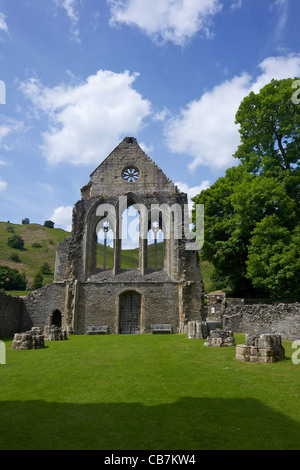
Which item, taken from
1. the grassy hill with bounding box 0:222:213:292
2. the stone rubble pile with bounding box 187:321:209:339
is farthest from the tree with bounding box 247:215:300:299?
the grassy hill with bounding box 0:222:213:292

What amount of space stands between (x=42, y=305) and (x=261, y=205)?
51.1ft

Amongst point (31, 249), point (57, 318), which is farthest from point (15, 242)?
point (57, 318)

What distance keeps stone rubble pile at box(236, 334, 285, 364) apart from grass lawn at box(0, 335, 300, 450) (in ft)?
1.30

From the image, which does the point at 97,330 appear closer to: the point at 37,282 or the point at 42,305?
the point at 42,305

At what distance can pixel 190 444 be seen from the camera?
4086mm

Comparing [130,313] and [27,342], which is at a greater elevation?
[130,313]

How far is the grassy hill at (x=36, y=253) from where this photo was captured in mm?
67062

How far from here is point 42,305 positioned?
2270cm

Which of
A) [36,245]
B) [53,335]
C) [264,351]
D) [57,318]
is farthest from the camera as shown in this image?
[36,245]

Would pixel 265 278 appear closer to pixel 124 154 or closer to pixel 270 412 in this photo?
pixel 124 154

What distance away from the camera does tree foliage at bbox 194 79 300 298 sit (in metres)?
19.1

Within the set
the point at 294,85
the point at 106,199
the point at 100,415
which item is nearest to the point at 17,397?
the point at 100,415

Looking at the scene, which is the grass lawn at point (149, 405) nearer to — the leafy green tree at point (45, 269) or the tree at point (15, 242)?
the leafy green tree at point (45, 269)

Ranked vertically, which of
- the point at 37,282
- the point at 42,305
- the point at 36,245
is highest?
the point at 36,245
